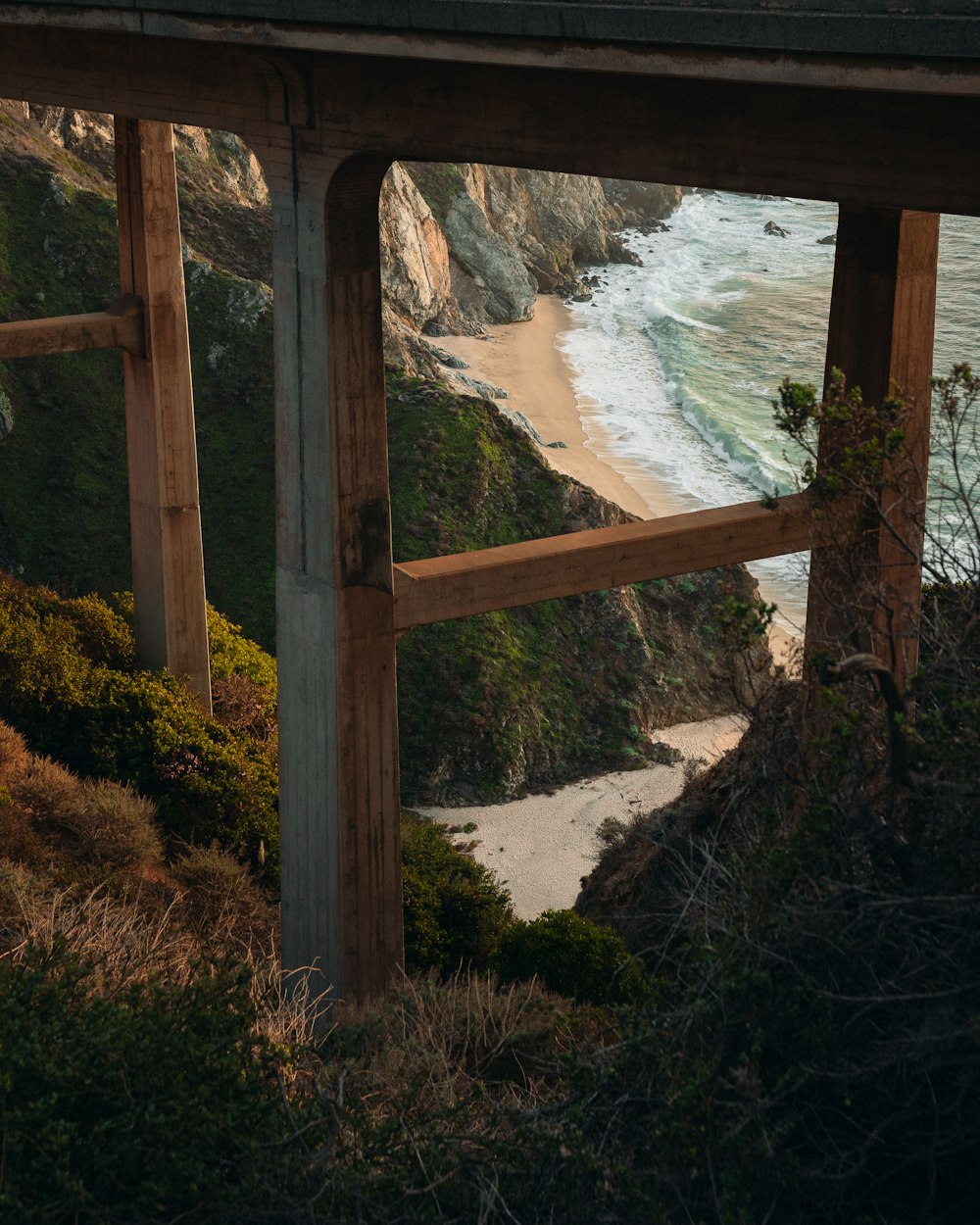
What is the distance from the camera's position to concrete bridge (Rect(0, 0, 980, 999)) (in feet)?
25.2

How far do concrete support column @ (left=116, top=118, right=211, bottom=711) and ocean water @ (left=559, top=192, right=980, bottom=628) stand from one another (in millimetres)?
16933

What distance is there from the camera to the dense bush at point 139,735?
A: 56.6ft

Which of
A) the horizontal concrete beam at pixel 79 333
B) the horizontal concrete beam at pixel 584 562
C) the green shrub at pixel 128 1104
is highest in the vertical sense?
the horizontal concrete beam at pixel 79 333

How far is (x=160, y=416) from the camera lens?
19.1 metres

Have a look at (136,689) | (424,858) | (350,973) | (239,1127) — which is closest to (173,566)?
(136,689)

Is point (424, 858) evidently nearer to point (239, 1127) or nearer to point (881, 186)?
point (239, 1127)

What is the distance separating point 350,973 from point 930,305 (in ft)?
24.0

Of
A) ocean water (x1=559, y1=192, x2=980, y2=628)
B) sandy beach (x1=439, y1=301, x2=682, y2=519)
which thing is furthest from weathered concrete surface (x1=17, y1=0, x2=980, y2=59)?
sandy beach (x1=439, y1=301, x2=682, y2=519)

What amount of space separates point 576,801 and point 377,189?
15878 millimetres

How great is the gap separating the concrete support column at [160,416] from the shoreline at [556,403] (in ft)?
45.7

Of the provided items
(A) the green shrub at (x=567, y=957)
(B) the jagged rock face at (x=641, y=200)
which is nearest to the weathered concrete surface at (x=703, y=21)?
(A) the green shrub at (x=567, y=957)

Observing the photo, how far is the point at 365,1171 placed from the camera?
7.20 meters

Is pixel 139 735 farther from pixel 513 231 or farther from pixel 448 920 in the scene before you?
pixel 513 231

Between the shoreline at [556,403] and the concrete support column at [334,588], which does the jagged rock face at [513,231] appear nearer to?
the shoreline at [556,403]
